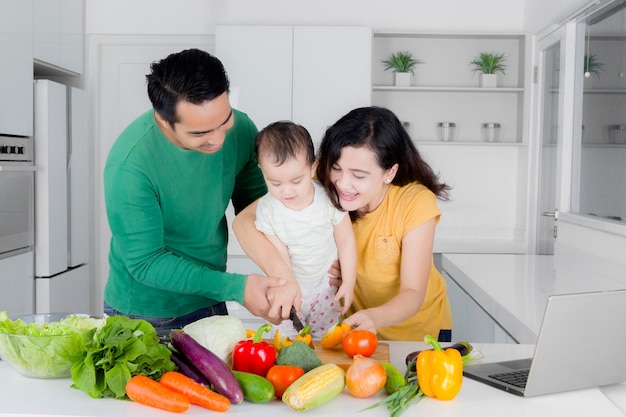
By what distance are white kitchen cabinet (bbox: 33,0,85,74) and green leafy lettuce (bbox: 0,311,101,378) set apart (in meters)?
3.22

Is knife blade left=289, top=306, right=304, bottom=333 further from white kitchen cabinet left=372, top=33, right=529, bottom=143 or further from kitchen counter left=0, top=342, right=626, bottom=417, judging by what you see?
white kitchen cabinet left=372, top=33, right=529, bottom=143

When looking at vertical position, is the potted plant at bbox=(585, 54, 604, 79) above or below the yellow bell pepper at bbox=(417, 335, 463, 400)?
above

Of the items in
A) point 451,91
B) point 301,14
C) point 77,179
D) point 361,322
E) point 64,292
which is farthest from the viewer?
point 451,91

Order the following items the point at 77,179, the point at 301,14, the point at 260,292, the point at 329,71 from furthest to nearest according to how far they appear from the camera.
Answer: the point at 301,14 < the point at 77,179 < the point at 329,71 < the point at 260,292

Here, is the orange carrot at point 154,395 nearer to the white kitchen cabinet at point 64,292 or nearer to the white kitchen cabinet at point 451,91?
the white kitchen cabinet at point 64,292

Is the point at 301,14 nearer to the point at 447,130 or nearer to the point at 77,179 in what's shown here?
the point at 447,130

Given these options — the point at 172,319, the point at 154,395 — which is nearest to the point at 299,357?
the point at 154,395

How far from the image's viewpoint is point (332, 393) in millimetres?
1287

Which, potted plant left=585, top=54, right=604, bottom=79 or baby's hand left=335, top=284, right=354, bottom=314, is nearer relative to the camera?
baby's hand left=335, top=284, right=354, bottom=314

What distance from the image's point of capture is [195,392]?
1.27 m

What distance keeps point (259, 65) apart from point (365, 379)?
141 inches

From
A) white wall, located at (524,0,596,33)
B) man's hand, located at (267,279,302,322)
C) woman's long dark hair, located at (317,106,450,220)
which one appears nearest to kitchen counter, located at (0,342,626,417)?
man's hand, located at (267,279,302,322)

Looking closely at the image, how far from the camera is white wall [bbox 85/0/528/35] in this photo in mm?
4867

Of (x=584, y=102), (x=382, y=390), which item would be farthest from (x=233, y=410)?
(x=584, y=102)
